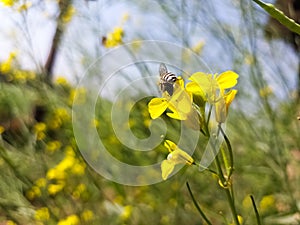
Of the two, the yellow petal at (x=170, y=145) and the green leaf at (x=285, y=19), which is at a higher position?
the green leaf at (x=285, y=19)

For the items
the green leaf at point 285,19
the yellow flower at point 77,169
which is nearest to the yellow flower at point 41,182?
the yellow flower at point 77,169

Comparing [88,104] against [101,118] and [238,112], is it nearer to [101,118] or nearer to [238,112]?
[101,118]

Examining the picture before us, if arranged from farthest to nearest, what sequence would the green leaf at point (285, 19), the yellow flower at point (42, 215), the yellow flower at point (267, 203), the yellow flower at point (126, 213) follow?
the yellow flower at point (267, 203), the yellow flower at point (126, 213), the yellow flower at point (42, 215), the green leaf at point (285, 19)

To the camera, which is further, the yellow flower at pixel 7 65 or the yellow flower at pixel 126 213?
the yellow flower at pixel 7 65

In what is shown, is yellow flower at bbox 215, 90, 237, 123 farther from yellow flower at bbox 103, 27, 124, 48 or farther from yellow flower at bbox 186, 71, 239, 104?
yellow flower at bbox 103, 27, 124, 48

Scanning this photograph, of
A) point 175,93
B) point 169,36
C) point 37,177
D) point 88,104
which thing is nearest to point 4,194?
point 37,177

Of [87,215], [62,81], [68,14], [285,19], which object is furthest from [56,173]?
[285,19]

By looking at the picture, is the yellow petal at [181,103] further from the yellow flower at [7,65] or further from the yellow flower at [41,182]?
the yellow flower at [7,65]
